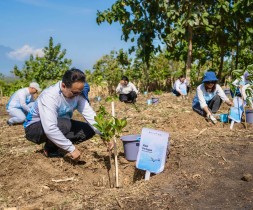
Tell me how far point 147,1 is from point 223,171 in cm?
1182

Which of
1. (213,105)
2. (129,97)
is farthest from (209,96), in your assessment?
(129,97)

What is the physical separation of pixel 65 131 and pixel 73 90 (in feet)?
2.50

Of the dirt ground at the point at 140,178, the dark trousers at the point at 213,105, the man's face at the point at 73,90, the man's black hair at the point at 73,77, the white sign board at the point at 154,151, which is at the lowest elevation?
the dirt ground at the point at 140,178

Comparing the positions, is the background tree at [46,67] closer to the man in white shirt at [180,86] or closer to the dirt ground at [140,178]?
the man in white shirt at [180,86]

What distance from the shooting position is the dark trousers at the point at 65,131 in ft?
13.4

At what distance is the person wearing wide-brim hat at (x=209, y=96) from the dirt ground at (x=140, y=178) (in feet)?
2.61

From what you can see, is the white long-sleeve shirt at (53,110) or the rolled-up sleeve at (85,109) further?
the rolled-up sleeve at (85,109)

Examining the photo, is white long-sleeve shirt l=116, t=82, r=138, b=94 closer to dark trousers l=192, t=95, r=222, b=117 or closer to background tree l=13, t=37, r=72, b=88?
dark trousers l=192, t=95, r=222, b=117

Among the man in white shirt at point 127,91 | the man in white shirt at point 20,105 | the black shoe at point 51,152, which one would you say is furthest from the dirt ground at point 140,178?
the man in white shirt at point 127,91

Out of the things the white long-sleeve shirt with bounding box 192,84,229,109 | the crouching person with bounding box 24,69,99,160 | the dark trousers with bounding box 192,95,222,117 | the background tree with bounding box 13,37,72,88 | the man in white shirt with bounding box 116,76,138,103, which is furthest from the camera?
the background tree with bounding box 13,37,72,88

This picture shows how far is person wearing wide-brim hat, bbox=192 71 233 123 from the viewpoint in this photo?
5.91 m

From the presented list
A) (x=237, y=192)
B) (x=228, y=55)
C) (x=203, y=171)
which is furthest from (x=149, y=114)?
(x=228, y=55)

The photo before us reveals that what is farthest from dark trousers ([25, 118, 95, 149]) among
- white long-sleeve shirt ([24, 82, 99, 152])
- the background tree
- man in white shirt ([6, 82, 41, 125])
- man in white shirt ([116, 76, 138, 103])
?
the background tree

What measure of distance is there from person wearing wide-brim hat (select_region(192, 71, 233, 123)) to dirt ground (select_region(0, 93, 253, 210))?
0.80 m
